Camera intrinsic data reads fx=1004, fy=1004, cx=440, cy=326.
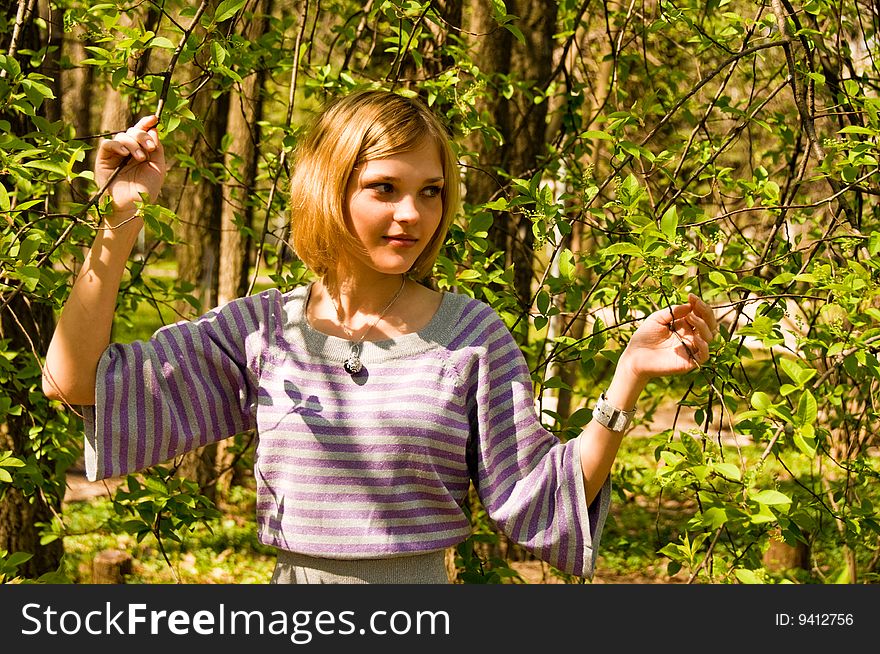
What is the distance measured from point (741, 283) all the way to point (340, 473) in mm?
954

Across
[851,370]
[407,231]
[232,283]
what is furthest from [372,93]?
[232,283]

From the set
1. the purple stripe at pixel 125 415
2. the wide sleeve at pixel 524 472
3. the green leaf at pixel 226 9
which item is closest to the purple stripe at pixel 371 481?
the wide sleeve at pixel 524 472

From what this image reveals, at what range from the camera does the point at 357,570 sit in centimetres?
175

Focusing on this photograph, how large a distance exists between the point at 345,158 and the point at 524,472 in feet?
2.11

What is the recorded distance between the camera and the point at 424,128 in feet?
5.90

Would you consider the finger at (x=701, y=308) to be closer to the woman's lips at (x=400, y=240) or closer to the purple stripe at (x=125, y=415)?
the woman's lips at (x=400, y=240)

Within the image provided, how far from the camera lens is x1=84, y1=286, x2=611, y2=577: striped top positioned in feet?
5.69

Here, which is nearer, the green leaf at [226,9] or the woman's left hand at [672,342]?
the woman's left hand at [672,342]

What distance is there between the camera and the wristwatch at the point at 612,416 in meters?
1.69

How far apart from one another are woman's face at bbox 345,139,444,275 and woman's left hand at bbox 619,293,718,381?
419mm

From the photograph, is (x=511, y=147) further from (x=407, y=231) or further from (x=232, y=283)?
(x=232, y=283)

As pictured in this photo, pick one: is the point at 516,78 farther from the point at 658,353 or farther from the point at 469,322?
the point at 658,353

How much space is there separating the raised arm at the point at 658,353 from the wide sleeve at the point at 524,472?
0.25 ft

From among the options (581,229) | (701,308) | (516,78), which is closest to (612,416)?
(701,308)
